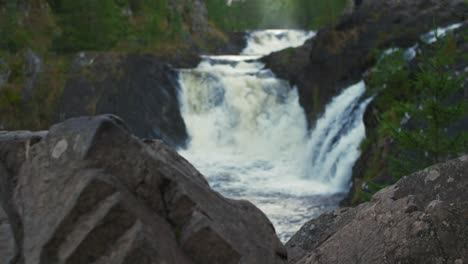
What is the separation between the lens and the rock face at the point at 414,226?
16.8 ft

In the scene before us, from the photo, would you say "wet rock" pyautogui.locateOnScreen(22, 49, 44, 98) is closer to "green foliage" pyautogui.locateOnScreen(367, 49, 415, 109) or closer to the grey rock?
the grey rock

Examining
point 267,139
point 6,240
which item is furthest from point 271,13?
point 6,240

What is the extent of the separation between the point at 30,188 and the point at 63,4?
44644 millimetres

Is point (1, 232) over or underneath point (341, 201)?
over

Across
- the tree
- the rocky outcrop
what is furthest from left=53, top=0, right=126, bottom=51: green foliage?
the tree

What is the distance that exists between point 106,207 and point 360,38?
2883cm

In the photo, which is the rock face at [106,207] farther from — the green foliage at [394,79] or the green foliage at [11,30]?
the green foliage at [11,30]

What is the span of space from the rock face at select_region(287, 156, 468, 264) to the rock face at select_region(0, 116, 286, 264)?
129 cm

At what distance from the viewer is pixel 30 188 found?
6613mm

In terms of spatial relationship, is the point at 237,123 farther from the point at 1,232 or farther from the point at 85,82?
the point at 1,232

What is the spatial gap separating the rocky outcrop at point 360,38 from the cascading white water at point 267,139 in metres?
1.46

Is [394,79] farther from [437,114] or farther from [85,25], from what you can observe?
[85,25]

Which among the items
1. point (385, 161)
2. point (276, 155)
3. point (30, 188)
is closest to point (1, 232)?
point (30, 188)

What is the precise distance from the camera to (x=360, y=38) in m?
32.5
